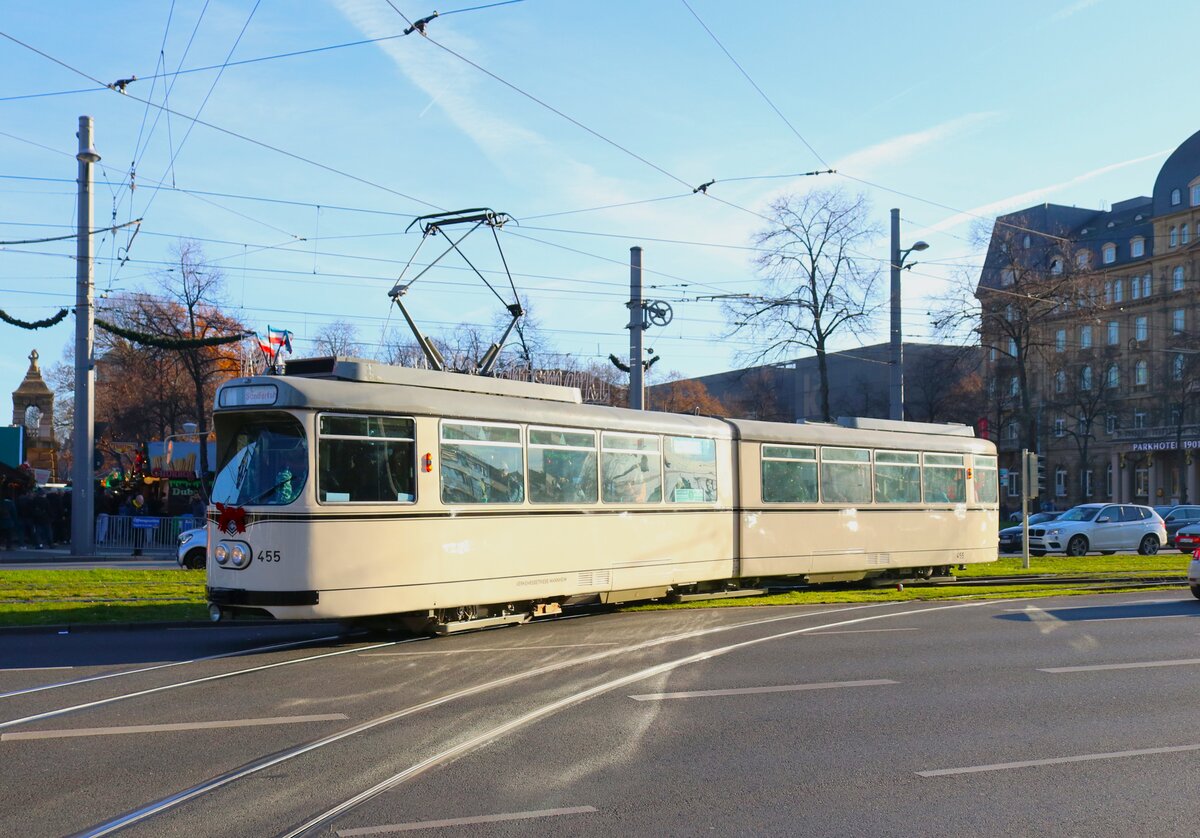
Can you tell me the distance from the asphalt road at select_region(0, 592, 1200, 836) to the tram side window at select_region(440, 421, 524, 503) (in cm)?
170

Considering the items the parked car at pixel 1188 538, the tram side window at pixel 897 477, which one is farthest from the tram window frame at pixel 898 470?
the parked car at pixel 1188 538

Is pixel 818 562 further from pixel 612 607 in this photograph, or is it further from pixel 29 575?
pixel 29 575

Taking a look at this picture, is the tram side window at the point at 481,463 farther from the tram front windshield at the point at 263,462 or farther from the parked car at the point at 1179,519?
the parked car at the point at 1179,519

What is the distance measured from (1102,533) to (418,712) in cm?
2868

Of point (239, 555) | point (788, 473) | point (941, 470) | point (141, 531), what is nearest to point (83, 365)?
point (141, 531)

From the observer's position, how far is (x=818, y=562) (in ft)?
65.8

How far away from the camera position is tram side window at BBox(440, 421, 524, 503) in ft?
43.9

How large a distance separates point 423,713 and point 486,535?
522 centimetres

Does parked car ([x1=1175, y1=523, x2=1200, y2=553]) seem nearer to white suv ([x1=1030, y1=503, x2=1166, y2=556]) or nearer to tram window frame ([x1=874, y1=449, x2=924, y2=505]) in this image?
white suv ([x1=1030, y1=503, x2=1166, y2=556])

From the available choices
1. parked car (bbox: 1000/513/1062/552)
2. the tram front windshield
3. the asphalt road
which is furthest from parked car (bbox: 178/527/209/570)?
parked car (bbox: 1000/513/1062/552)

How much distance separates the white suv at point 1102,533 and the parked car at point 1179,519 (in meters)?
7.21

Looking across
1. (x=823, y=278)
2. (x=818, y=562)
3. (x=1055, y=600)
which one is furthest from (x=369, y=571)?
(x=823, y=278)

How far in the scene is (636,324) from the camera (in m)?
25.9

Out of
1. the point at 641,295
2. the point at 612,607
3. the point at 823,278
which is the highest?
the point at 823,278
